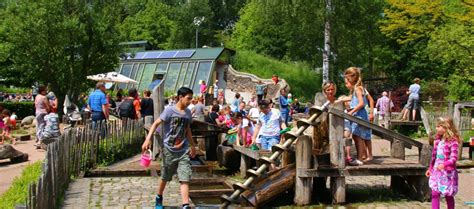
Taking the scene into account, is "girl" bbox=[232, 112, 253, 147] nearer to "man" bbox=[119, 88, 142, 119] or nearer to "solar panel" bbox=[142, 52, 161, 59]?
"man" bbox=[119, 88, 142, 119]

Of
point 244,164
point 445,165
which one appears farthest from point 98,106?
point 445,165

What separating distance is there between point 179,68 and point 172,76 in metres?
0.68

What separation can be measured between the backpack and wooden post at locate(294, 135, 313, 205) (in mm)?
8768

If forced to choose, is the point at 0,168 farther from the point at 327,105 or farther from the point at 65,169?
the point at 327,105

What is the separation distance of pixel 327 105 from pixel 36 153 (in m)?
9.56

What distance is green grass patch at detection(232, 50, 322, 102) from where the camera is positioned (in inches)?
1580

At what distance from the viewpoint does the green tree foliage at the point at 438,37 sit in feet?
86.1

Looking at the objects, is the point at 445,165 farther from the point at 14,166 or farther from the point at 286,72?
the point at 286,72

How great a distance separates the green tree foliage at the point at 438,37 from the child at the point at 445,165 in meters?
19.6

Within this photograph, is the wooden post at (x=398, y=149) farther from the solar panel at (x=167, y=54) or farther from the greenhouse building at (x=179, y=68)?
the solar panel at (x=167, y=54)

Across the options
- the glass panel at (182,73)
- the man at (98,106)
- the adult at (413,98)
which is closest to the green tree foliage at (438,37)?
the adult at (413,98)

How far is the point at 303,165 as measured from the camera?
25.4 ft

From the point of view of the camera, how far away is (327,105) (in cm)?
787

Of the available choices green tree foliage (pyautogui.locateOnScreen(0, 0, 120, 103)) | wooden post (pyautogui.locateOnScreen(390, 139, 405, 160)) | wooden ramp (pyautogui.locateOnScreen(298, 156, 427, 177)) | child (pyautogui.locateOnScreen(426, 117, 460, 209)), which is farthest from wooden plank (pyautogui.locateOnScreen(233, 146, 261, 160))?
green tree foliage (pyautogui.locateOnScreen(0, 0, 120, 103))
